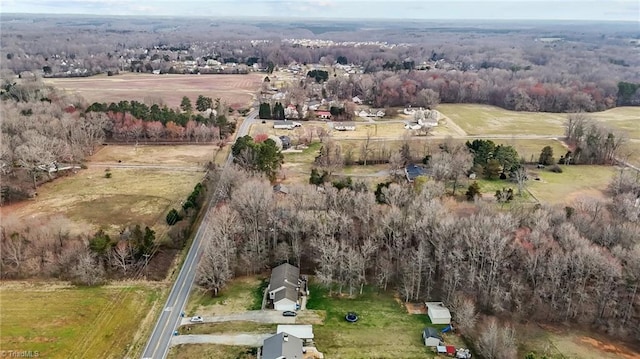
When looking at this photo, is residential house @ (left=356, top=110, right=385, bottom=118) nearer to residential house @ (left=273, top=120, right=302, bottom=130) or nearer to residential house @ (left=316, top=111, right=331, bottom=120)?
residential house @ (left=316, top=111, right=331, bottom=120)

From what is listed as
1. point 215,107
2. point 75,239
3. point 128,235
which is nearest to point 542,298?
point 128,235

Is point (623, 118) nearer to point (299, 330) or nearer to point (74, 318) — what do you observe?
point (299, 330)

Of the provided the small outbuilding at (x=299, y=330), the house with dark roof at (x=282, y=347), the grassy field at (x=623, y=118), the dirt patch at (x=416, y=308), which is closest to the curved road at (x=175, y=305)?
the house with dark roof at (x=282, y=347)

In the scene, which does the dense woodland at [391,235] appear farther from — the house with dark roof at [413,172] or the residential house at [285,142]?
the residential house at [285,142]

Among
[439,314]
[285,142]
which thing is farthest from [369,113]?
[439,314]

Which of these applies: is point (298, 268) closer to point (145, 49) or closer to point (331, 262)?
point (331, 262)

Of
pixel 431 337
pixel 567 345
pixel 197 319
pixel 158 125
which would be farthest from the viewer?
pixel 158 125

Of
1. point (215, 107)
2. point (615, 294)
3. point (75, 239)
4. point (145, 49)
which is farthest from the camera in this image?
point (145, 49)
